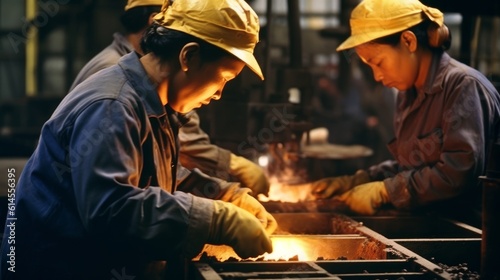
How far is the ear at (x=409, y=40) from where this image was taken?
4.16m

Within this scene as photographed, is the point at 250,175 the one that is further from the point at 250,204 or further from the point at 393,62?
the point at 393,62

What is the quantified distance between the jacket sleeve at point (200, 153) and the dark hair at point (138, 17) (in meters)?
0.71

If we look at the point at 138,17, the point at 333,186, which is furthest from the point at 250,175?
the point at 138,17

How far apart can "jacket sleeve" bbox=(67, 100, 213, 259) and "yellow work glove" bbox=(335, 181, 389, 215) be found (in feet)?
5.81

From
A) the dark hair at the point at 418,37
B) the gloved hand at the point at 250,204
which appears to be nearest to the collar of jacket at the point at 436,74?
Answer: the dark hair at the point at 418,37

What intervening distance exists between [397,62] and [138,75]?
2044 mm

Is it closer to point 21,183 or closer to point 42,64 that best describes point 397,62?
point 21,183

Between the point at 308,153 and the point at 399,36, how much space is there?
2.60 m

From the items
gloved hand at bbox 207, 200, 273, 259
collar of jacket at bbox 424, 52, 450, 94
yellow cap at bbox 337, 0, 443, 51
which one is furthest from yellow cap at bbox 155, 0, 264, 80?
collar of jacket at bbox 424, 52, 450, 94

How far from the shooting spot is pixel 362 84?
11.7 m

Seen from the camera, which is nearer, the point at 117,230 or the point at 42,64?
the point at 117,230

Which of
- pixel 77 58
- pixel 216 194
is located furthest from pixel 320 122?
pixel 216 194

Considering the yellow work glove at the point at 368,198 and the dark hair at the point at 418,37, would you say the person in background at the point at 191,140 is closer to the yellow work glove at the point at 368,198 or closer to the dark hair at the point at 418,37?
the yellow work glove at the point at 368,198

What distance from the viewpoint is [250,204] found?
140 inches
